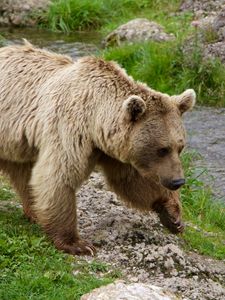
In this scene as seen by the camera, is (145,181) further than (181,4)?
No

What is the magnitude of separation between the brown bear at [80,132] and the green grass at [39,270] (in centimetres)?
15

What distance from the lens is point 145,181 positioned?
623cm

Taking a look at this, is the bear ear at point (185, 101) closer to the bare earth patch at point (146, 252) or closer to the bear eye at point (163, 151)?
the bear eye at point (163, 151)

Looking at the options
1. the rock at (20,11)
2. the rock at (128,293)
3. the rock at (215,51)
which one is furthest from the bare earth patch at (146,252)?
the rock at (20,11)

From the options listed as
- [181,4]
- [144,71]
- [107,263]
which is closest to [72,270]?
[107,263]

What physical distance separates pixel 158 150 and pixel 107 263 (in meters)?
0.86

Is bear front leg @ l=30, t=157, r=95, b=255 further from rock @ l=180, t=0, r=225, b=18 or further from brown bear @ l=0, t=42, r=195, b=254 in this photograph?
rock @ l=180, t=0, r=225, b=18

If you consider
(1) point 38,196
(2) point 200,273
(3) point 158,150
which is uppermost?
(3) point 158,150

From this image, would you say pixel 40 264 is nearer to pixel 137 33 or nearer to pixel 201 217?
pixel 201 217

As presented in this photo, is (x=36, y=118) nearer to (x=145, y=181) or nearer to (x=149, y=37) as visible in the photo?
(x=145, y=181)

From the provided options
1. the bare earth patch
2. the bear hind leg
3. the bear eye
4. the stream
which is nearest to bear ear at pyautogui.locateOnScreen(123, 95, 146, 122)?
the bear eye

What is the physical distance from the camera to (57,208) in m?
5.86

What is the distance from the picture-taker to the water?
514 inches

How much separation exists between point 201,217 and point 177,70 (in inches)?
143
